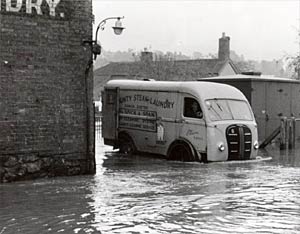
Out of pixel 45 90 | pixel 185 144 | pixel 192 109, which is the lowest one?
pixel 185 144

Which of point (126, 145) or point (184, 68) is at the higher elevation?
point (184, 68)

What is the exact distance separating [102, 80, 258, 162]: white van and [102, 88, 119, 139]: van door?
0.09 meters

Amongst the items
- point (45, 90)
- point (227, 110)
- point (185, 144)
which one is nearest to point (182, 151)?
point (185, 144)

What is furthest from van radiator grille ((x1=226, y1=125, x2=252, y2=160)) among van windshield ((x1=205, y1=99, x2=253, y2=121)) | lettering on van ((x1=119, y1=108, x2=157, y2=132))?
lettering on van ((x1=119, y1=108, x2=157, y2=132))

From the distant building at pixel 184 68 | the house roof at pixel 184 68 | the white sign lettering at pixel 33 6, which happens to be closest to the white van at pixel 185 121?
the white sign lettering at pixel 33 6

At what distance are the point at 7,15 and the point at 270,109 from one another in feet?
48.3

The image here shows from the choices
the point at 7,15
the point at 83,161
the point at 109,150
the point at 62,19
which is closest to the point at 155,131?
the point at 109,150

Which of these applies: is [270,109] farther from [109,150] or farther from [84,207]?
[84,207]

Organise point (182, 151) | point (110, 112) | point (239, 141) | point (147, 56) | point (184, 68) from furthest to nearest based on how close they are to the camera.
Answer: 1. point (184, 68)
2. point (147, 56)
3. point (110, 112)
4. point (182, 151)
5. point (239, 141)

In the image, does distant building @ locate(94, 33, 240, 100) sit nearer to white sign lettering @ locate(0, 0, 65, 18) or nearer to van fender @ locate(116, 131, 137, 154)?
van fender @ locate(116, 131, 137, 154)

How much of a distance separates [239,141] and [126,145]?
4082 mm

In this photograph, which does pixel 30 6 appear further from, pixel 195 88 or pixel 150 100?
pixel 150 100

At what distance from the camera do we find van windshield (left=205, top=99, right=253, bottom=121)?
17.9 meters

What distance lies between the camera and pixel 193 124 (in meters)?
17.8
